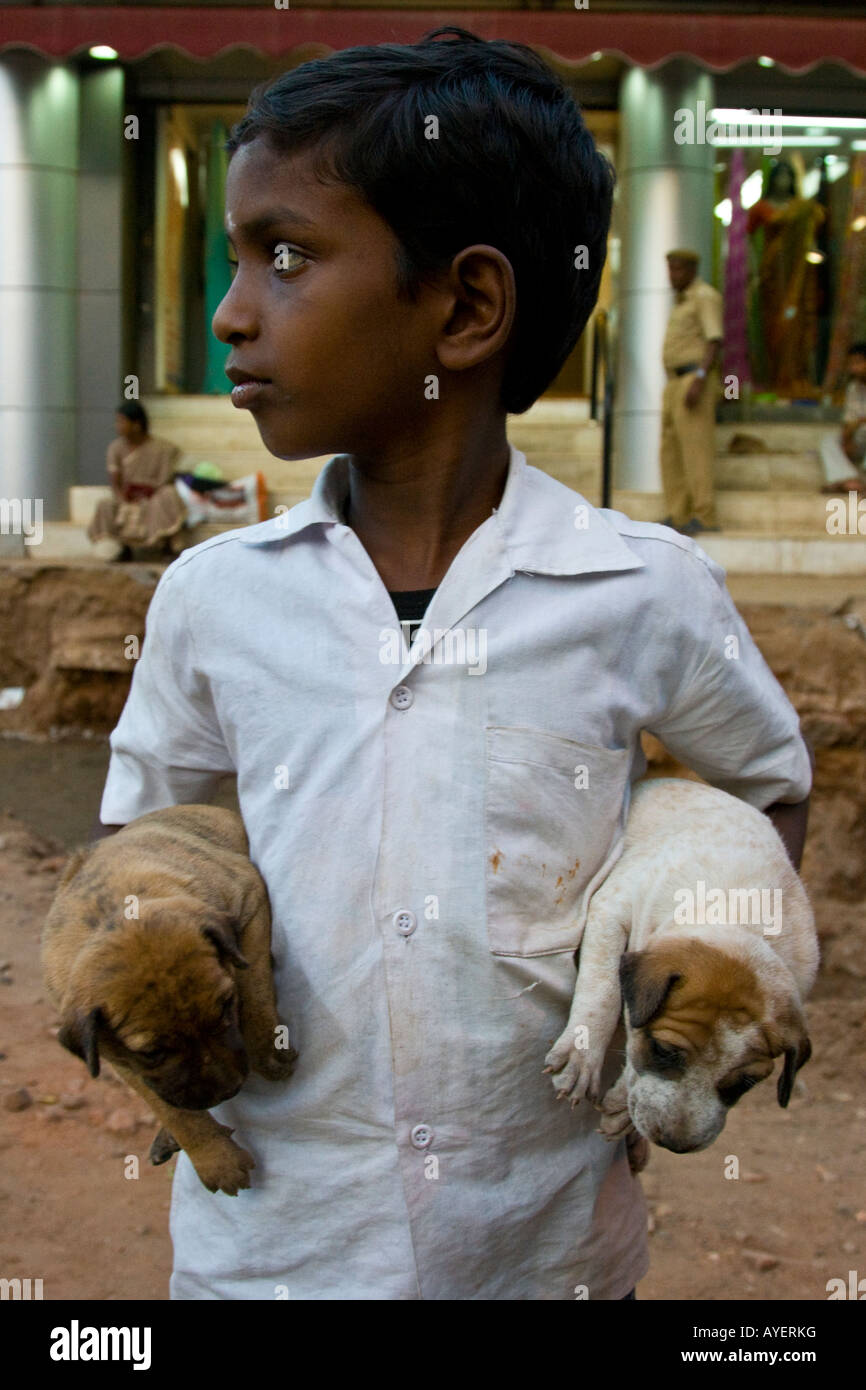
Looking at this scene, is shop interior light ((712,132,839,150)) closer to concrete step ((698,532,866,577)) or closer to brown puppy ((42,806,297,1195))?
concrete step ((698,532,866,577))

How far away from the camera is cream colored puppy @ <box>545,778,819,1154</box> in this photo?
1741 mm

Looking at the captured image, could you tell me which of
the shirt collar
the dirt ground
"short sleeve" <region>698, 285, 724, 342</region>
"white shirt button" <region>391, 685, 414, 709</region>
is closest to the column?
"short sleeve" <region>698, 285, 724, 342</region>

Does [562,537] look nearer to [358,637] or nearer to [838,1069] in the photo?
[358,637]

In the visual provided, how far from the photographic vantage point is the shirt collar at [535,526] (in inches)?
68.8

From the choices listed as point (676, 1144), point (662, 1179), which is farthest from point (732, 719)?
point (662, 1179)

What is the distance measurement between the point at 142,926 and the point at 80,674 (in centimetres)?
702

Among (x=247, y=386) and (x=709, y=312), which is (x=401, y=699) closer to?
(x=247, y=386)

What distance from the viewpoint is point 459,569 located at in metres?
1.74

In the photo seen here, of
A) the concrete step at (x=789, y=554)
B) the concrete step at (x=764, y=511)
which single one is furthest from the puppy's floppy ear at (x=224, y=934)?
the concrete step at (x=764, y=511)

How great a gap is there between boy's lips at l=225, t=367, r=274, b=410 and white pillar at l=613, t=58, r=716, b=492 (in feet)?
34.1

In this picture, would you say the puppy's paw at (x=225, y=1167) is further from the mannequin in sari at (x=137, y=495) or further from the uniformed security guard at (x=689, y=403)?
the uniformed security guard at (x=689, y=403)

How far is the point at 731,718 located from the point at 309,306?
0.79m

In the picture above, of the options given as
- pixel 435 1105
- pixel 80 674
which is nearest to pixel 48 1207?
pixel 435 1105

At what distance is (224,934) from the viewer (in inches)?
70.8
